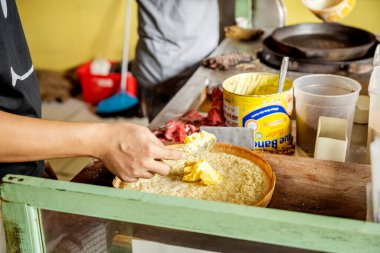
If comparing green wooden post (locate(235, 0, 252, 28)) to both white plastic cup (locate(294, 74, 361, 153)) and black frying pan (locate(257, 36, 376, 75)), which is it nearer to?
black frying pan (locate(257, 36, 376, 75))

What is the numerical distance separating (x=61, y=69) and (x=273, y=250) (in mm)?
4524

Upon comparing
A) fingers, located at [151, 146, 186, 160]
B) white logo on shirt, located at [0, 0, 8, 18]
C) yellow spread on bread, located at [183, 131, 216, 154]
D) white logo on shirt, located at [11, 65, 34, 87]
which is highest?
white logo on shirt, located at [0, 0, 8, 18]

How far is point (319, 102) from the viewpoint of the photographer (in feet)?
4.70

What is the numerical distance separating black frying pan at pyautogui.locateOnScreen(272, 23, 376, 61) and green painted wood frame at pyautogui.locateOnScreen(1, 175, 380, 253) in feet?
4.70

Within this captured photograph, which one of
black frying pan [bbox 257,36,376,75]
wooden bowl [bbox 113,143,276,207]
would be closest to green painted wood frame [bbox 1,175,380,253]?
wooden bowl [bbox 113,143,276,207]

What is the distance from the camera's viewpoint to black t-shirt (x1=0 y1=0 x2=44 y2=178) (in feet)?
4.59

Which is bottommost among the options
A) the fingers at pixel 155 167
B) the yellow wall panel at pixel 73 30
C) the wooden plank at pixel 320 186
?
the yellow wall panel at pixel 73 30

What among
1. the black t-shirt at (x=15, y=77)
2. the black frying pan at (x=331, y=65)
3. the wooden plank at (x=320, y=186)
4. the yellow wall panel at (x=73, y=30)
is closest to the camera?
the wooden plank at (x=320, y=186)

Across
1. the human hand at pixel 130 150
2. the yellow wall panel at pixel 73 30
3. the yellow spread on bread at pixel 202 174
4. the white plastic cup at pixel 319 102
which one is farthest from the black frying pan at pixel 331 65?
the yellow wall panel at pixel 73 30

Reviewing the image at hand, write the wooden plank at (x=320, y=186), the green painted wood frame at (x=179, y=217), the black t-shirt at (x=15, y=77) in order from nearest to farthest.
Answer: the green painted wood frame at (x=179, y=217)
the wooden plank at (x=320, y=186)
the black t-shirt at (x=15, y=77)

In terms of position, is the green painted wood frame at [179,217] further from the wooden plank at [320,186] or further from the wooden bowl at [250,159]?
the wooden plank at [320,186]

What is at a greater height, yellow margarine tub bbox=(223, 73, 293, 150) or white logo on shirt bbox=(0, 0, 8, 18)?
white logo on shirt bbox=(0, 0, 8, 18)

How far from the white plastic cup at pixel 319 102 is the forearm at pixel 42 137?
2.37 ft

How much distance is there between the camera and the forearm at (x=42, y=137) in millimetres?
1005
